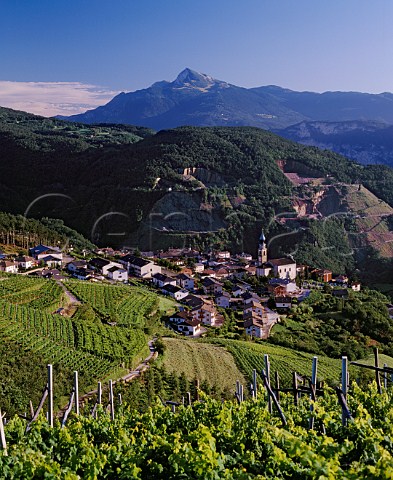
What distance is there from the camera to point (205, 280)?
44688 millimetres

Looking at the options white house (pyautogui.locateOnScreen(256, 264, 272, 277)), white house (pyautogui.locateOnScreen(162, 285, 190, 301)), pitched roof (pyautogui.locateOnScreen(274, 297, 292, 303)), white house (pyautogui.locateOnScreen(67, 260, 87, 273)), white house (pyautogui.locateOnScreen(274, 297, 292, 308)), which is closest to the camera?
white house (pyautogui.locateOnScreen(274, 297, 292, 308))

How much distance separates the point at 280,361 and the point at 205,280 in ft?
64.8

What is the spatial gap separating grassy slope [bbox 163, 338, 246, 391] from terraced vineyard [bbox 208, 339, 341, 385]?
59 cm

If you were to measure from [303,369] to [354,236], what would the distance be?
1944 inches

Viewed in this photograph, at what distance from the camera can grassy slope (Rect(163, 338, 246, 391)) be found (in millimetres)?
22328

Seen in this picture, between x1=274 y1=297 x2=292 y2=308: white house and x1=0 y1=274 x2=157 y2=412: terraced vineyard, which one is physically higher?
x1=0 y1=274 x2=157 y2=412: terraced vineyard

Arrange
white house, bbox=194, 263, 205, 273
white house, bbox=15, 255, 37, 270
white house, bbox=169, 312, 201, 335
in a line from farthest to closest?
1. white house, bbox=194, 263, 205, 273
2. white house, bbox=15, 255, 37, 270
3. white house, bbox=169, 312, 201, 335

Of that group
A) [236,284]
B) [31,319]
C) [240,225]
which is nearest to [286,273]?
[236,284]

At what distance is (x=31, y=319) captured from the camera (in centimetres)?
2395

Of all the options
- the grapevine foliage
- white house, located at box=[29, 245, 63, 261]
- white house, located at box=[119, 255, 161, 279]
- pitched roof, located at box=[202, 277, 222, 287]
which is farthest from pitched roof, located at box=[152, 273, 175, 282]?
the grapevine foliage

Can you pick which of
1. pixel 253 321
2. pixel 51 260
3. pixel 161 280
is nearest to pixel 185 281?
pixel 161 280

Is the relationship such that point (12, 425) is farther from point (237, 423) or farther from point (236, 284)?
point (236, 284)

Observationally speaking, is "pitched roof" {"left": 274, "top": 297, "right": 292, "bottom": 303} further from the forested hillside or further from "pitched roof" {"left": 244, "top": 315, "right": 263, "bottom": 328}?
the forested hillside

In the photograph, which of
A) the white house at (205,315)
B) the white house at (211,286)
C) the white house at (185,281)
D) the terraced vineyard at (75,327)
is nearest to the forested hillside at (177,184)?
the white house at (185,281)
